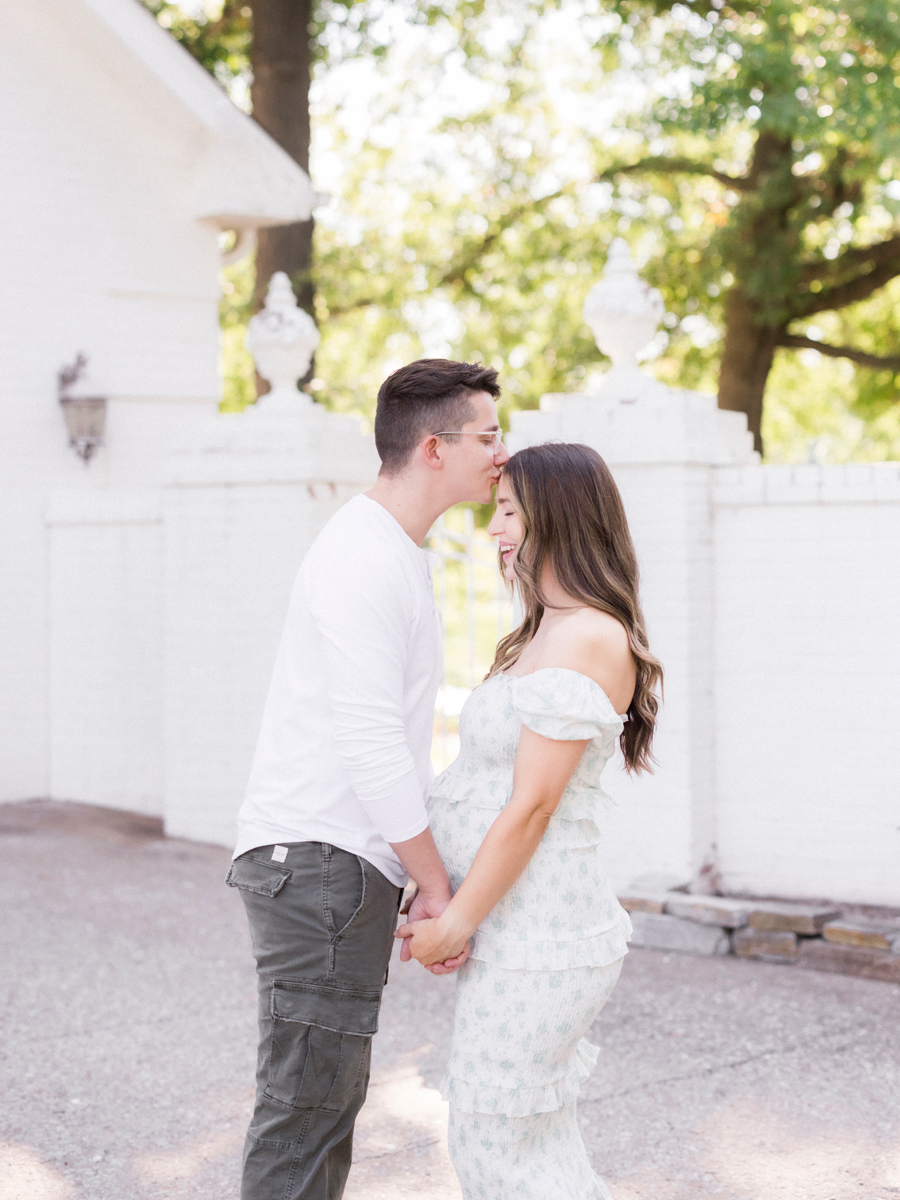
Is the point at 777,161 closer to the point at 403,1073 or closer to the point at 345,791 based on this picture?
the point at 403,1073

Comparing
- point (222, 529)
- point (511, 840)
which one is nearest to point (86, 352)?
point (222, 529)

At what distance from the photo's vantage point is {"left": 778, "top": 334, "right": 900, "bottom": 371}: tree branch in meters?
13.1

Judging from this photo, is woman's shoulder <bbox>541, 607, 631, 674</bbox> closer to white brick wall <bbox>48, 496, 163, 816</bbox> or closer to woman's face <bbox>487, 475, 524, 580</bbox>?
woman's face <bbox>487, 475, 524, 580</bbox>

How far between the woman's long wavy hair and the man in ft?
0.53

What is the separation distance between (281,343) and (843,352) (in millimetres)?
8060

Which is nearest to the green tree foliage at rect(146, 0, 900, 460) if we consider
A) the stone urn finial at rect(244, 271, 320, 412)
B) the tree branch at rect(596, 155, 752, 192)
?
the tree branch at rect(596, 155, 752, 192)

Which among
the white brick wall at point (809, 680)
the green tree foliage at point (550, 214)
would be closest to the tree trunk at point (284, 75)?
the green tree foliage at point (550, 214)

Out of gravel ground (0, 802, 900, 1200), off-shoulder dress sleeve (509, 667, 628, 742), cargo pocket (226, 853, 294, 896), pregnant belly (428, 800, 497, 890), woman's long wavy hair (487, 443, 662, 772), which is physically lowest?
gravel ground (0, 802, 900, 1200)

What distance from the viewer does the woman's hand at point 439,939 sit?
91.0 inches

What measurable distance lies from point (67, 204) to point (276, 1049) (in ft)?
23.6

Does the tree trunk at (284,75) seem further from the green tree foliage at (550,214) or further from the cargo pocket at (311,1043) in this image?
the cargo pocket at (311,1043)

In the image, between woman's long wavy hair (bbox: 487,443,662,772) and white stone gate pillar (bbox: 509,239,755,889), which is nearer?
woman's long wavy hair (bbox: 487,443,662,772)

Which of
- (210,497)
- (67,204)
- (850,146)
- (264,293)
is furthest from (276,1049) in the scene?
(850,146)

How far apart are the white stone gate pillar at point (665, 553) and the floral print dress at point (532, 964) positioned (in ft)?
9.96
